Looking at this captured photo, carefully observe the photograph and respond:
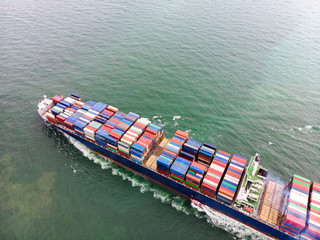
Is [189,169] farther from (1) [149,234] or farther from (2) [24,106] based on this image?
(2) [24,106]

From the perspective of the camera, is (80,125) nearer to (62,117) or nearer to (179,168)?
(62,117)

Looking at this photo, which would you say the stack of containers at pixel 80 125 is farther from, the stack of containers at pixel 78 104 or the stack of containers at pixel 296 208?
the stack of containers at pixel 296 208

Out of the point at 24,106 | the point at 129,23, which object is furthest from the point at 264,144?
the point at 129,23

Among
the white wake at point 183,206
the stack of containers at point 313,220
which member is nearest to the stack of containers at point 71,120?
the white wake at point 183,206

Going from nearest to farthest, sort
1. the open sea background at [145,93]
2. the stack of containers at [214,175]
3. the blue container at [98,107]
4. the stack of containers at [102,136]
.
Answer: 1. the stack of containers at [214,175]
2. the open sea background at [145,93]
3. the stack of containers at [102,136]
4. the blue container at [98,107]

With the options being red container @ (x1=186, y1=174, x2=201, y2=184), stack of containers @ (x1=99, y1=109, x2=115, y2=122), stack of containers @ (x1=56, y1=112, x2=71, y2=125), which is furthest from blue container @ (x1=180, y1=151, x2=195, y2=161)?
stack of containers @ (x1=56, y1=112, x2=71, y2=125)

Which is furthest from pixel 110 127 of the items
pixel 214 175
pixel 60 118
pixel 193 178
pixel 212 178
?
pixel 214 175
